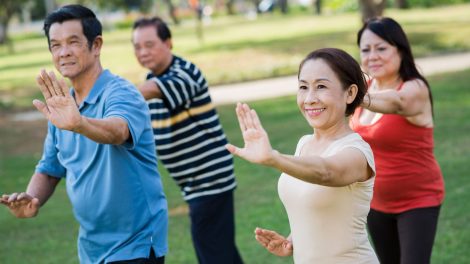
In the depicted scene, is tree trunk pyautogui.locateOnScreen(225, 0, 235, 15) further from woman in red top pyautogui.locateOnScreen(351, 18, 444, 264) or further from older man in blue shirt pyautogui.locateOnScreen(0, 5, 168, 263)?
older man in blue shirt pyautogui.locateOnScreen(0, 5, 168, 263)

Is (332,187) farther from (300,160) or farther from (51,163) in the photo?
(51,163)

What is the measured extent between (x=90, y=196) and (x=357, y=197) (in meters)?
1.44

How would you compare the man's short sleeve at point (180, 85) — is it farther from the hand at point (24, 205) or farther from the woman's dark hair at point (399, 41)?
the hand at point (24, 205)

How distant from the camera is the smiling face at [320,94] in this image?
11.6 feet

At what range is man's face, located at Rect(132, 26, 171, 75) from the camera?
614 cm

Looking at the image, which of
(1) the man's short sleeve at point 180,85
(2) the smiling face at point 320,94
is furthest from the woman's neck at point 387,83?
(2) the smiling face at point 320,94

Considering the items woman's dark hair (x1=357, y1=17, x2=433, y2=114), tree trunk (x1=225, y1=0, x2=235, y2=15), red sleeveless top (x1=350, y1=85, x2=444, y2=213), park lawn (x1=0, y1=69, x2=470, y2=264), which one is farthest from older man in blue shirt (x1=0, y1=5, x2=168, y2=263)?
tree trunk (x1=225, y1=0, x2=235, y2=15)

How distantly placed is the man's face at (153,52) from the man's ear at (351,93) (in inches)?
106

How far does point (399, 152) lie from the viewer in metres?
5.14

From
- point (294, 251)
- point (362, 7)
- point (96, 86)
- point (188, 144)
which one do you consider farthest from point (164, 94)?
point (362, 7)

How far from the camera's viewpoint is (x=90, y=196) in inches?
169

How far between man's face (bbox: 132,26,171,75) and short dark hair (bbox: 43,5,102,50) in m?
1.65

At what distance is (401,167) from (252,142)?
2.28m

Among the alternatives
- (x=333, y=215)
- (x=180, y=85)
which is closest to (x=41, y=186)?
(x=180, y=85)
